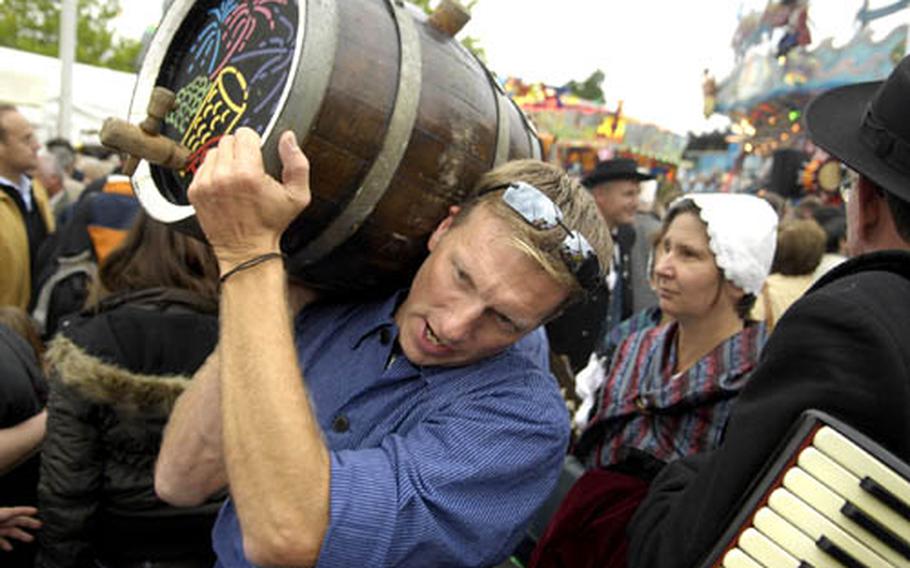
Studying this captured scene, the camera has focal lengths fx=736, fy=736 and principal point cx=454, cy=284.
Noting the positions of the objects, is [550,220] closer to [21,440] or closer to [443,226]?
[443,226]

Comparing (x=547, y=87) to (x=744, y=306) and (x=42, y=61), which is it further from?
(x=744, y=306)

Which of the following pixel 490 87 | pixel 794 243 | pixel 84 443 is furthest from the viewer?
pixel 794 243

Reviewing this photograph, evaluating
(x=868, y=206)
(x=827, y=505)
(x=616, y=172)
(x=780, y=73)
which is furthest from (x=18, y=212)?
(x=780, y=73)

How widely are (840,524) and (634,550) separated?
50 centimetres

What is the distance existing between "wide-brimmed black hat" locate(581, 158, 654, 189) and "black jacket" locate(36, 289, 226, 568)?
3.48 metres

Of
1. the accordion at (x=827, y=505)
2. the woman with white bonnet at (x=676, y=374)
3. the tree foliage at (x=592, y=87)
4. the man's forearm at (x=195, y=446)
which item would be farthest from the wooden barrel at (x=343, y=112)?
the tree foliage at (x=592, y=87)

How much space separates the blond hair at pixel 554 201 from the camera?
1.46m

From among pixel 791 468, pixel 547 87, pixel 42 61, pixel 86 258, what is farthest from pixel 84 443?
pixel 547 87

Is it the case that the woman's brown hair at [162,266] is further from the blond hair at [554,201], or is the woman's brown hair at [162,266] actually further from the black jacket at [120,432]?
the blond hair at [554,201]

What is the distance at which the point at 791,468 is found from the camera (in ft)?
3.55

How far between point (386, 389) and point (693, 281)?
4.62ft

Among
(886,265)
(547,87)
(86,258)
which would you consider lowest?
(547,87)

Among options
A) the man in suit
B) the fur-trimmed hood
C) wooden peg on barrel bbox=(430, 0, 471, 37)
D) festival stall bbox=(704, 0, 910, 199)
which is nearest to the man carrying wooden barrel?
wooden peg on barrel bbox=(430, 0, 471, 37)

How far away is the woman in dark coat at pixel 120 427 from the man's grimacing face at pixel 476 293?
964 millimetres
